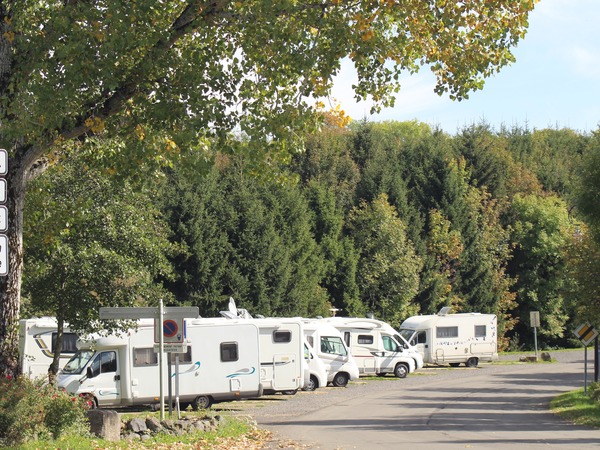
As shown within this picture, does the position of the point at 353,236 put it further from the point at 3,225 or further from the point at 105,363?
the point at 3,225

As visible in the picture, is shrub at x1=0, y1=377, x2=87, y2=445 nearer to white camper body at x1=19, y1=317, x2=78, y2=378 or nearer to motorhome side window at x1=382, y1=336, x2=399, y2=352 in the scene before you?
white camper body at x1=19, y1=317, x2=78, y2=378

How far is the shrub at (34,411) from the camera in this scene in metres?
13.8

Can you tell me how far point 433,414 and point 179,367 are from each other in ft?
25.4

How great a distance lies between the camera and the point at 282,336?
103 feet

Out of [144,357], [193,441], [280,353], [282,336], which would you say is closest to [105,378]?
[144,357]

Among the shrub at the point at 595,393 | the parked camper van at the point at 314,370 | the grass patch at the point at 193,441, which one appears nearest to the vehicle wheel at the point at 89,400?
the grass patch at the point at 193,441

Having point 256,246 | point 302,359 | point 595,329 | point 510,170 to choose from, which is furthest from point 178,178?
point 510,170

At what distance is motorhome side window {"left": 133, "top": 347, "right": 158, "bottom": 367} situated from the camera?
1099 inches

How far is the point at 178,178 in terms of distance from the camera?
4891 centimetres

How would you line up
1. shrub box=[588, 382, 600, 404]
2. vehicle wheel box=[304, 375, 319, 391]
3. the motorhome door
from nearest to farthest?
1. shrub box=[588, 382, 600, 404]
2. the motorhome door
3. vehicle wheel box=[304, 375, 319, 391]

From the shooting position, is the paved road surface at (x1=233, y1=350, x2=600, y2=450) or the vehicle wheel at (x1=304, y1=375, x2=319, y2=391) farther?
the vehicle wheel at (x1=304, y1=375, x2=319, y2=391)

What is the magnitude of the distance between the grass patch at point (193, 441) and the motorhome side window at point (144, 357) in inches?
237

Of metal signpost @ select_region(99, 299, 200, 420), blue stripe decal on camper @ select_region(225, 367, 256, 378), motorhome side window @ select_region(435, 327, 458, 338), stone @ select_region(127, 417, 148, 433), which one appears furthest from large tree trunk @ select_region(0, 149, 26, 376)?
motorhome side window @ select_region(435, 327, 458, 338)

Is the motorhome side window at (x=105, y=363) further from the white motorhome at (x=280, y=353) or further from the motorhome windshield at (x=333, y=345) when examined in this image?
the motorhome windshield at (x=333, y=345)
